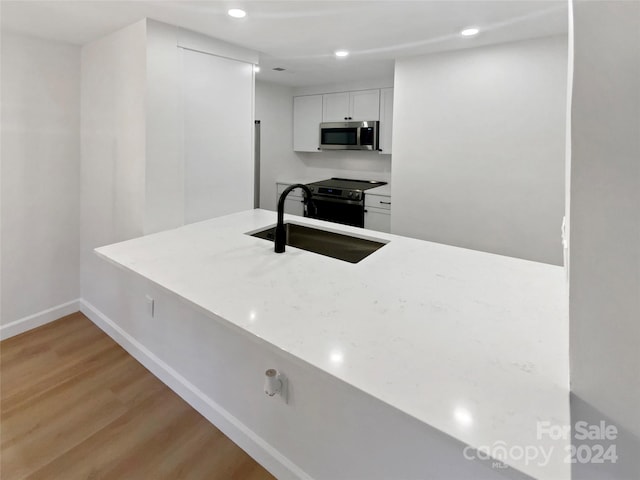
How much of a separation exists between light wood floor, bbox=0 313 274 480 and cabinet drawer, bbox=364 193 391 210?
2641mm

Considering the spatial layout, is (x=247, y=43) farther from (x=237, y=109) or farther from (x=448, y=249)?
(x=448, y=249)

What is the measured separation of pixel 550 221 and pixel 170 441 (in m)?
2.93

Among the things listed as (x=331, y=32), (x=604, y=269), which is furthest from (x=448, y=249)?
(x=331, y=32)

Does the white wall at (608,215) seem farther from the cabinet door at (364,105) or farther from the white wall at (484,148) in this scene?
the cabinet door at (364,105)

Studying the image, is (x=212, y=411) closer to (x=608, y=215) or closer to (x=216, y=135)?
(x=216, y=135)

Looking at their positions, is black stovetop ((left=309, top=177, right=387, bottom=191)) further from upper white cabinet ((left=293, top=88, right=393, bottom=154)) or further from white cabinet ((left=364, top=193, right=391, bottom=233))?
upper white cabinet ((left=293, top=88, right=393, bottom=154))

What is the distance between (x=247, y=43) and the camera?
2.58 metres

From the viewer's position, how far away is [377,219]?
3840mm

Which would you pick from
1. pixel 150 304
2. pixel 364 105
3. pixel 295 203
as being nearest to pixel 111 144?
pixel 150 304

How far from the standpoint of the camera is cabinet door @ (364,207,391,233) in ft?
12.4

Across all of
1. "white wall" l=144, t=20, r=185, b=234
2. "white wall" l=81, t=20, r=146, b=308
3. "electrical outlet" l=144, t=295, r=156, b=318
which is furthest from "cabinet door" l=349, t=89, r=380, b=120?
"electrical outlet" l=144, t=295, r=156, b=318

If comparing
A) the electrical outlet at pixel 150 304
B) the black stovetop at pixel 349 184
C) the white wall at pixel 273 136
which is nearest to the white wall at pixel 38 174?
the electrical outlet at pixel 150 304

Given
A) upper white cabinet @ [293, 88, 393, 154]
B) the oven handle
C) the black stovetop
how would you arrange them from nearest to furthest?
the oven handle < upper white cabinet @ [293, 88, 393, 154] < the black stovetop

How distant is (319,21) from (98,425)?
2.69 m
